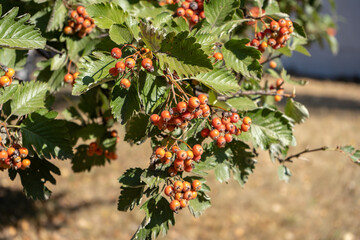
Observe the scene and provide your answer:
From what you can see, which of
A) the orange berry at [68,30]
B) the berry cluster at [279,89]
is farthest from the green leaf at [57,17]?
the berry cluster at [279,89]

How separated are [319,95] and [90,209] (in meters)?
8.34

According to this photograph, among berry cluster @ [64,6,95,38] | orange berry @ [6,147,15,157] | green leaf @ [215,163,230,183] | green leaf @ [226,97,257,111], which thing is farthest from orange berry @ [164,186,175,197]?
berry cluster @ [64,6,95,38]

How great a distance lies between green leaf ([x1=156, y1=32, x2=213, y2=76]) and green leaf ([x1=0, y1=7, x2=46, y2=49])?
512 millimetres

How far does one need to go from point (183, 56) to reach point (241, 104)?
510 millimetres

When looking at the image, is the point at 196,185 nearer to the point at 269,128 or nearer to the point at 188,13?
the point at 269,128

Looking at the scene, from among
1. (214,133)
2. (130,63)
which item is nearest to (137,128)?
(214,133)

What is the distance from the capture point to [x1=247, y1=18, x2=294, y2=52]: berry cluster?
5.19ft

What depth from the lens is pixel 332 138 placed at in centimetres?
746

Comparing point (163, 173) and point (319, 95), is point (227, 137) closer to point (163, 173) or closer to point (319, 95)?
point (163, 173)

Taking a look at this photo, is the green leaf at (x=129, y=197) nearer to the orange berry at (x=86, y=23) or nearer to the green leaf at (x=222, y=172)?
the green leaf at (x=222, y=172)

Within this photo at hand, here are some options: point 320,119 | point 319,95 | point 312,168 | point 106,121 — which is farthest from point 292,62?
point 106,121

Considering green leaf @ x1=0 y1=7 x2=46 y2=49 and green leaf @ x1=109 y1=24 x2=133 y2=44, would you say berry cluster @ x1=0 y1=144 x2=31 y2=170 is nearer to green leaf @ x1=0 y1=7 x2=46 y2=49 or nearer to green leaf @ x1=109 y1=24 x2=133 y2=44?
green leaf @ x1=0 y1=7 x2=46 y2=49

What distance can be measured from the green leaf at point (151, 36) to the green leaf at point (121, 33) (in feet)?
0.43

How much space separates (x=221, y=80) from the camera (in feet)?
4.75
